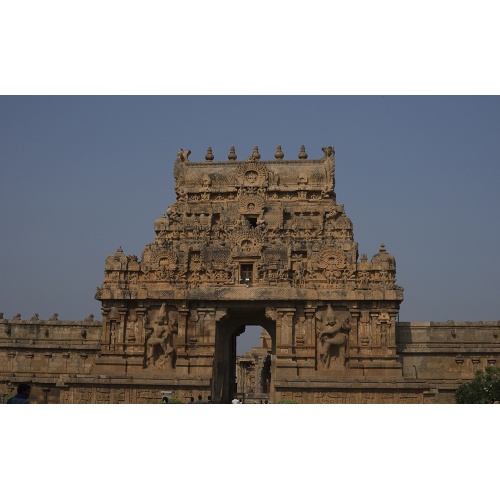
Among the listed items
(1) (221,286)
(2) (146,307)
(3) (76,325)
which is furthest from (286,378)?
(3) (76,325)

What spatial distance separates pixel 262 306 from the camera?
101 ft

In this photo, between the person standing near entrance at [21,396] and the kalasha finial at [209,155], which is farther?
the kalasha finial at [209,155]

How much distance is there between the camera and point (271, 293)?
30453mm

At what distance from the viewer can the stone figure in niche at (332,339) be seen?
30.0m

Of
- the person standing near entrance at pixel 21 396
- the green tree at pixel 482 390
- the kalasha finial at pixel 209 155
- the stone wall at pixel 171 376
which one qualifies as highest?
the kalasha finial at pixel 209 155

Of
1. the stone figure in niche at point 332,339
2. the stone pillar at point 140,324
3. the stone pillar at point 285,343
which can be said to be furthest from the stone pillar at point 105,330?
the stone figure in niche at point 332,339

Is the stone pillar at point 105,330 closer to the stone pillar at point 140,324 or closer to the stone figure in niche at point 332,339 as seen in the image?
the stone pillar at point 140,324

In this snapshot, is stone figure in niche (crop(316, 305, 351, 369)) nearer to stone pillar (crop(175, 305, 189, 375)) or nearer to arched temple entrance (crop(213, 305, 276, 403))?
arched temple entrance (crop(213, 305, 276, 403))

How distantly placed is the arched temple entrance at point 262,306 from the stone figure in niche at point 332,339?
0.14 feet

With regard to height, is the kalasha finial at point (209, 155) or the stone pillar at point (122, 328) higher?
the kalasha finial at point (209, 155)

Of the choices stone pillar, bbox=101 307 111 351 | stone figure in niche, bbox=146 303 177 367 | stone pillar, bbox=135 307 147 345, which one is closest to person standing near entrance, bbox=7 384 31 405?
stone figure in niche, bbox=146 303 177 367

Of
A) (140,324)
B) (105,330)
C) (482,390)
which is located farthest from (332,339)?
(105,330)

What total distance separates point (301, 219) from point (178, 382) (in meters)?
9.44

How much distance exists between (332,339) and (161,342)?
23.2ft
